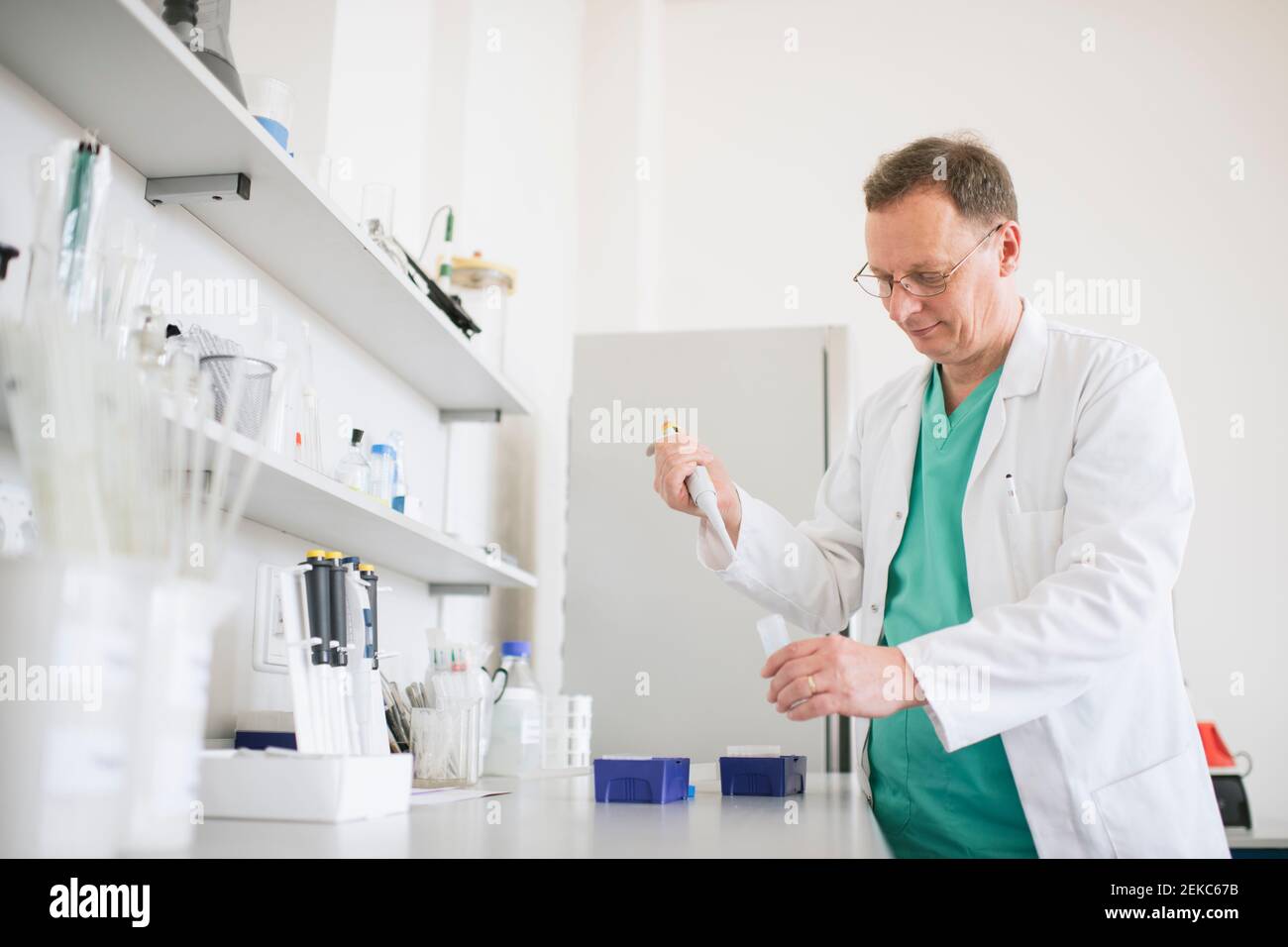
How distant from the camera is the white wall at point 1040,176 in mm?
3277

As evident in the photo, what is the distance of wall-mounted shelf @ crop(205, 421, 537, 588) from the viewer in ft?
4.29

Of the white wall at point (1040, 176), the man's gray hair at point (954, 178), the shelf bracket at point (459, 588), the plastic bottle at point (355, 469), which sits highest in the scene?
the white wall at point (1040, 176)

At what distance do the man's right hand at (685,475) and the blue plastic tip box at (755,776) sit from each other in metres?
0.31

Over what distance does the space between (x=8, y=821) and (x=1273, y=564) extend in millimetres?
3401

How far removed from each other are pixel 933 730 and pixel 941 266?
2.03 feet

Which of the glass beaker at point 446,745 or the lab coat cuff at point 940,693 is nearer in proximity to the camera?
the lab coat cuff at point 940,693

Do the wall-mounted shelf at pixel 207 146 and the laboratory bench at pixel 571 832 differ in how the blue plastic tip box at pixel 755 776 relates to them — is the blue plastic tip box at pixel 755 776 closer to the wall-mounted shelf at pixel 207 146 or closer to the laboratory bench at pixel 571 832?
the laboratory bench at pixel 571 832

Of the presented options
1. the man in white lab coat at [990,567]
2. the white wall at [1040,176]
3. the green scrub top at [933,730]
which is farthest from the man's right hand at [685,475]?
the white wall at [1040,176]

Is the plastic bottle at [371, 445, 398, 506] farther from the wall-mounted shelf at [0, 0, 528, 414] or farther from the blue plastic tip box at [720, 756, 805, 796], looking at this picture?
the blue plastic tip box at [720, 756, 805, 796]

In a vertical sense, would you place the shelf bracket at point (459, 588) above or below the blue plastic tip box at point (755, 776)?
above
